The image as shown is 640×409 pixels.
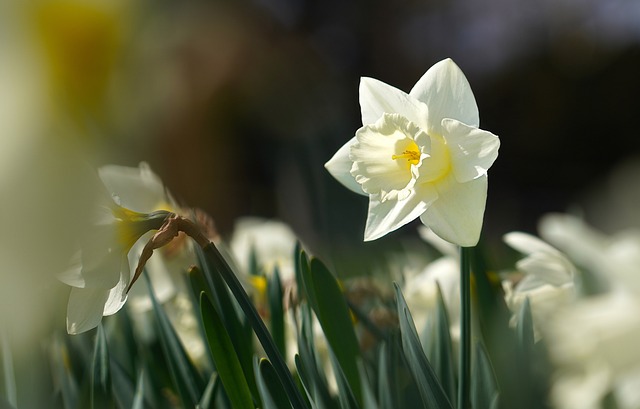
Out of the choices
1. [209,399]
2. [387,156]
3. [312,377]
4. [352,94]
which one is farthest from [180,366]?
[352,94]

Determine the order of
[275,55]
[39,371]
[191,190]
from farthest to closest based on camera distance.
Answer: [275,55]
[191,190]
[39,371]

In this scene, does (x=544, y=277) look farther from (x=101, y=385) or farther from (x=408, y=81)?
(x=408, y=81)

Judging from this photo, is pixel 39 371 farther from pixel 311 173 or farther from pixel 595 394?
pixel 311 173

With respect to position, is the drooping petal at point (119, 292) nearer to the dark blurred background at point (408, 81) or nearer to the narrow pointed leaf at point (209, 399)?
the narrow pointed leaf at point (209, 399)

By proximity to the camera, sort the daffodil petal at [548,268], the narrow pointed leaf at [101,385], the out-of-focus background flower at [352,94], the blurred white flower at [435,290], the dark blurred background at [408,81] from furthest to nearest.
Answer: the dark blurred background at [408,81]
the out-of-focus background flower at [352,94]
the blurred white flower at [435,290]
the daffodil petal at [548,268]
the narrow pointed leaf at [101,385]

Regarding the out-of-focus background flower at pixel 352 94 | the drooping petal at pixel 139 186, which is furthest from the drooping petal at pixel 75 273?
the out-of-focus background flower at pixel 352 94

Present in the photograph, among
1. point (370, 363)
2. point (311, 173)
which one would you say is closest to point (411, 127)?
point (370, 363)

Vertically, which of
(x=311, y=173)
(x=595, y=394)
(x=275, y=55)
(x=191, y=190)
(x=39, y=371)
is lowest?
(x=595, y=394)
